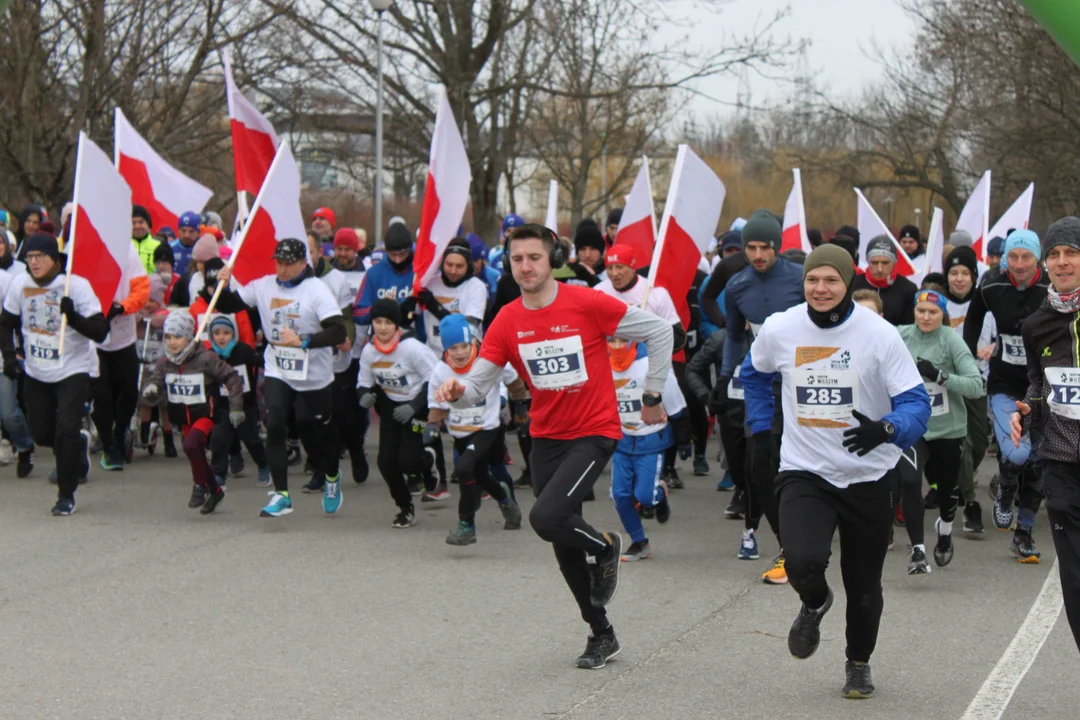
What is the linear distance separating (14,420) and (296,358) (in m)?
3.37

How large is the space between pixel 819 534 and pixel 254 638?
8.80ft

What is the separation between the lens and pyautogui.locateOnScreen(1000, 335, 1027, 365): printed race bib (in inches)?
352

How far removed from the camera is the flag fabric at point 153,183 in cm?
1346

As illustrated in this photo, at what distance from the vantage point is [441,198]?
38.8 feet

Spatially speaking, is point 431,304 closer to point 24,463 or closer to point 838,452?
point 24,463

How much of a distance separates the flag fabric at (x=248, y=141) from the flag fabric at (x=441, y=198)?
54.9 inches

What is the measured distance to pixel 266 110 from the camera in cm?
2586

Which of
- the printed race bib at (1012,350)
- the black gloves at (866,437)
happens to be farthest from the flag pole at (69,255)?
the black gloves at (866,437)

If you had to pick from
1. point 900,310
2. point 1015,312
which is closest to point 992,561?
point 1015,312

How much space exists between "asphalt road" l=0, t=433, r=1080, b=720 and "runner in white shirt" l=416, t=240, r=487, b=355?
1702mm

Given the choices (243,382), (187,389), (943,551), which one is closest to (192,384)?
(187,389)

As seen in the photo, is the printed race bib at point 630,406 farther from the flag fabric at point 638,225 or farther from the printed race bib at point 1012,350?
the flag fabric at point 638,225

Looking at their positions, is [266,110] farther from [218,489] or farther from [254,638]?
[254,638]

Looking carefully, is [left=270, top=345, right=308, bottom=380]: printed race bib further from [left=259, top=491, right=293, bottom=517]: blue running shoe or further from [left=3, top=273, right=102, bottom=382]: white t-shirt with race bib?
[left=3, top=273, right=102, bottom=382]: white t-shirt with race bib
